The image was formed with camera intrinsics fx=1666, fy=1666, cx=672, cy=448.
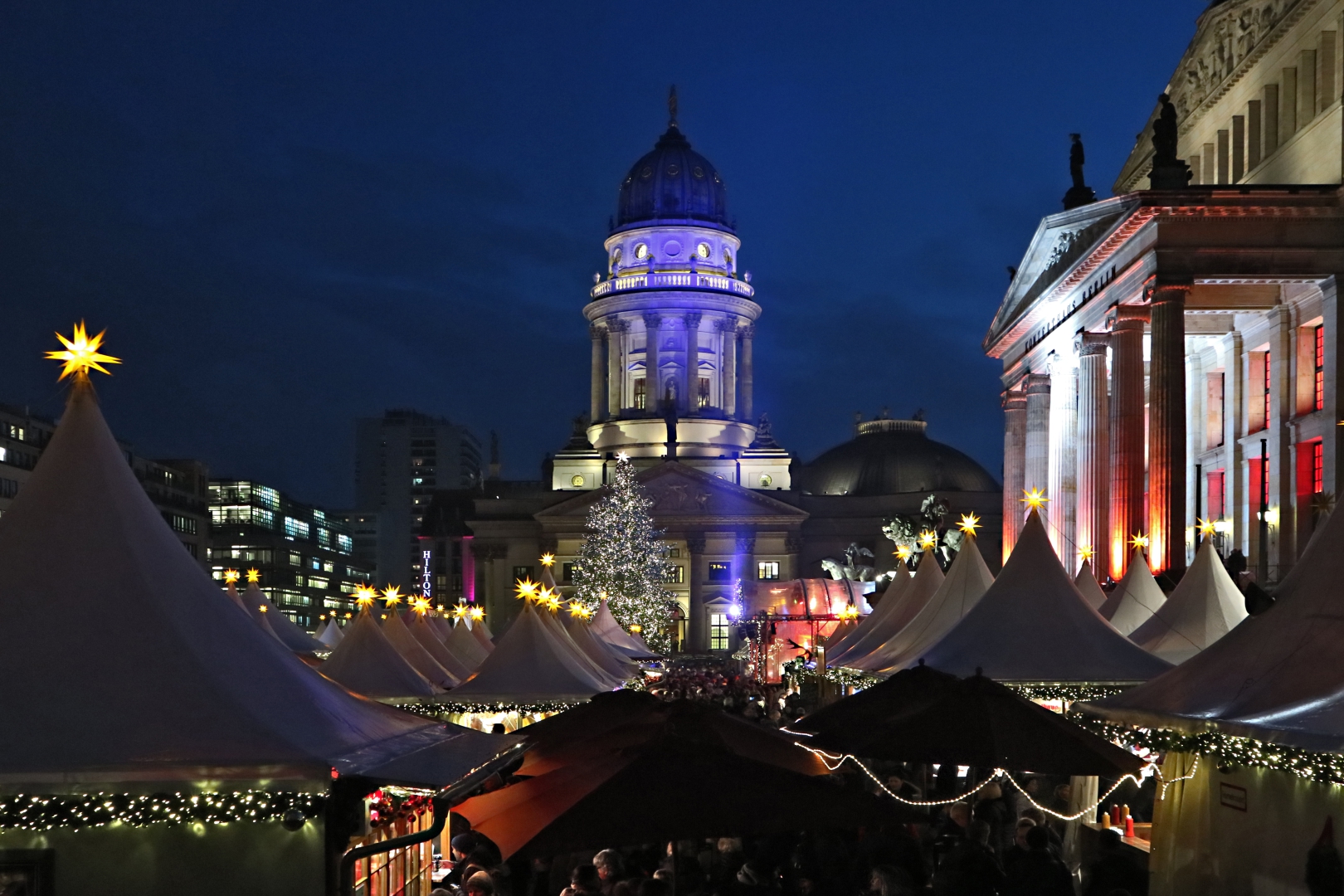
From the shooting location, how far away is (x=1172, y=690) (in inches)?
577

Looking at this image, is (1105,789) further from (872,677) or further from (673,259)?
Result: (673,259)

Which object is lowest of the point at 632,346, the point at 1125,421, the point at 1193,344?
the point at 1125,421

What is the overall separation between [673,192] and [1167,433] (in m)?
89.5

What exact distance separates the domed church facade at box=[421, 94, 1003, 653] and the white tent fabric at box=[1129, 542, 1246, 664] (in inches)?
3499

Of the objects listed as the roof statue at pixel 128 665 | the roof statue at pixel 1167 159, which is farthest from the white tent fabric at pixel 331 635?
the roof statue at pixel 128 665

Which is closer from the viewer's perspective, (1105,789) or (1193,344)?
(1105,789)

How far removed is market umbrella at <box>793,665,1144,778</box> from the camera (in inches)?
556

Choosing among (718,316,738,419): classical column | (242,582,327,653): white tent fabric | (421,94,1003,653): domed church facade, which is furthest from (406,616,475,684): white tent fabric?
(718,316,738,419): classical column

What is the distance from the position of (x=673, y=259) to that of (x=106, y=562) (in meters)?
119

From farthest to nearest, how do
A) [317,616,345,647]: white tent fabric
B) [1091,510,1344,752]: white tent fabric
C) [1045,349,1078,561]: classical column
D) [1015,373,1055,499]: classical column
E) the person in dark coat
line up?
[1015,373,1055,499]: classical column, [1045,349,1078,561]: classical column, [317,616,345,647]: white tent fabric, the person in dark coat, [1091,510,1344,752]: white tent fabric

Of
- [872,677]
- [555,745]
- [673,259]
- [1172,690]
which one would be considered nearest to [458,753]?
[555,745]

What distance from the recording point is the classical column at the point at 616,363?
130 metres

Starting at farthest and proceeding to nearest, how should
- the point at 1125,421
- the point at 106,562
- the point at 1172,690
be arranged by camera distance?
the point at 1125,421 → the point at 1172,690 → the point at 106,562

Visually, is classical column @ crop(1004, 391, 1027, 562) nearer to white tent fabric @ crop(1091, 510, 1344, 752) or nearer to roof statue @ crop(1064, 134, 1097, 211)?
roof statue @ crop(1064, 134, 1097, 211)
